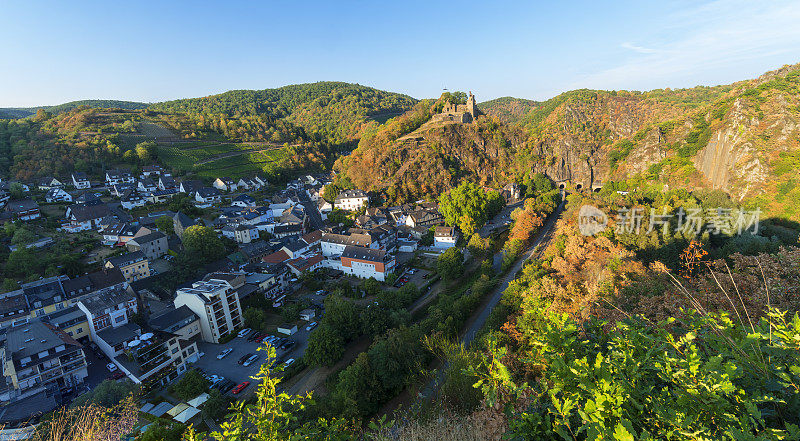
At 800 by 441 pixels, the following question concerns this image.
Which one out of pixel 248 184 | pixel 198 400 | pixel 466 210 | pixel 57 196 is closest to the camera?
pixel 198 400

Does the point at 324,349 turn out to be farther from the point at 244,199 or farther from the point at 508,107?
the point at 508,107

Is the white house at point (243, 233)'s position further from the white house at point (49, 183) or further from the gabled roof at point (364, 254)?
the white house at point (49, 183)

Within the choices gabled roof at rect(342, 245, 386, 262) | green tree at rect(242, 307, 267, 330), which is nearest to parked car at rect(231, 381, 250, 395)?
green tree at rect(242, 307, 267, 330)

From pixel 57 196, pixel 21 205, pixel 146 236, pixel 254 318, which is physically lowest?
pixel 254 318

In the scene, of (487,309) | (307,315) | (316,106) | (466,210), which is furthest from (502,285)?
(316,106)

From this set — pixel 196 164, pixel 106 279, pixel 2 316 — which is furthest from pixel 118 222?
pixel 196 164

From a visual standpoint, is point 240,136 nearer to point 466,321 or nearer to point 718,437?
point 466,321
